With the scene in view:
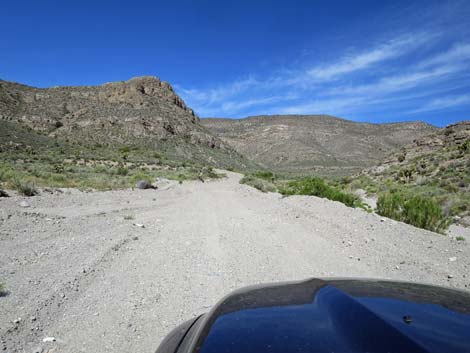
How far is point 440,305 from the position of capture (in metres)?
2.22

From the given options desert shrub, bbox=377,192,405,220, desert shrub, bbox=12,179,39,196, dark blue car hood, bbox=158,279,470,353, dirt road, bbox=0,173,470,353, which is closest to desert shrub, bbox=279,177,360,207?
desert shrub, bbox=377,192,405,220

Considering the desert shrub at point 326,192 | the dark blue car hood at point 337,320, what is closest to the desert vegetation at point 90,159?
the desert shrub at point 326,192

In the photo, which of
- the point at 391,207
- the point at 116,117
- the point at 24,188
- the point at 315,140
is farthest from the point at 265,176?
the point at 315,140

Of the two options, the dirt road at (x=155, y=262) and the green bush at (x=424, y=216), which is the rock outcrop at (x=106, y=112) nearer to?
the dirt road at (x=155, y=262)

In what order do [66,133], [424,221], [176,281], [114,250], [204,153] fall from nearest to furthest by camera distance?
1. [176,281]
2. [114,250]
3. [424,221]
4. [66,133]
5. [204,153]

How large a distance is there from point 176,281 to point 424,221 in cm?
868

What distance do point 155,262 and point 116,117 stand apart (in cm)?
6871

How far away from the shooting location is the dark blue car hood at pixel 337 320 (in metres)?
1.65

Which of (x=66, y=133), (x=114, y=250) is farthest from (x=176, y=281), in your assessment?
(x=66, y=133)

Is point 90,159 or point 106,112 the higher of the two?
point 106,112

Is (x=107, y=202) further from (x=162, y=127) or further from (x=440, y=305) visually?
(x=162, y=127)

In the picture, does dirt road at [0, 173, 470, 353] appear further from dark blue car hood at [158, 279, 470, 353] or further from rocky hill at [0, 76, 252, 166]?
rocky hill at [0, 76, 252, 166]

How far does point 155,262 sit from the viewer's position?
6203 millimetres

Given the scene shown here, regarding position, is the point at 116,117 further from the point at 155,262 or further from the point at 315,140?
the point at 155,262
